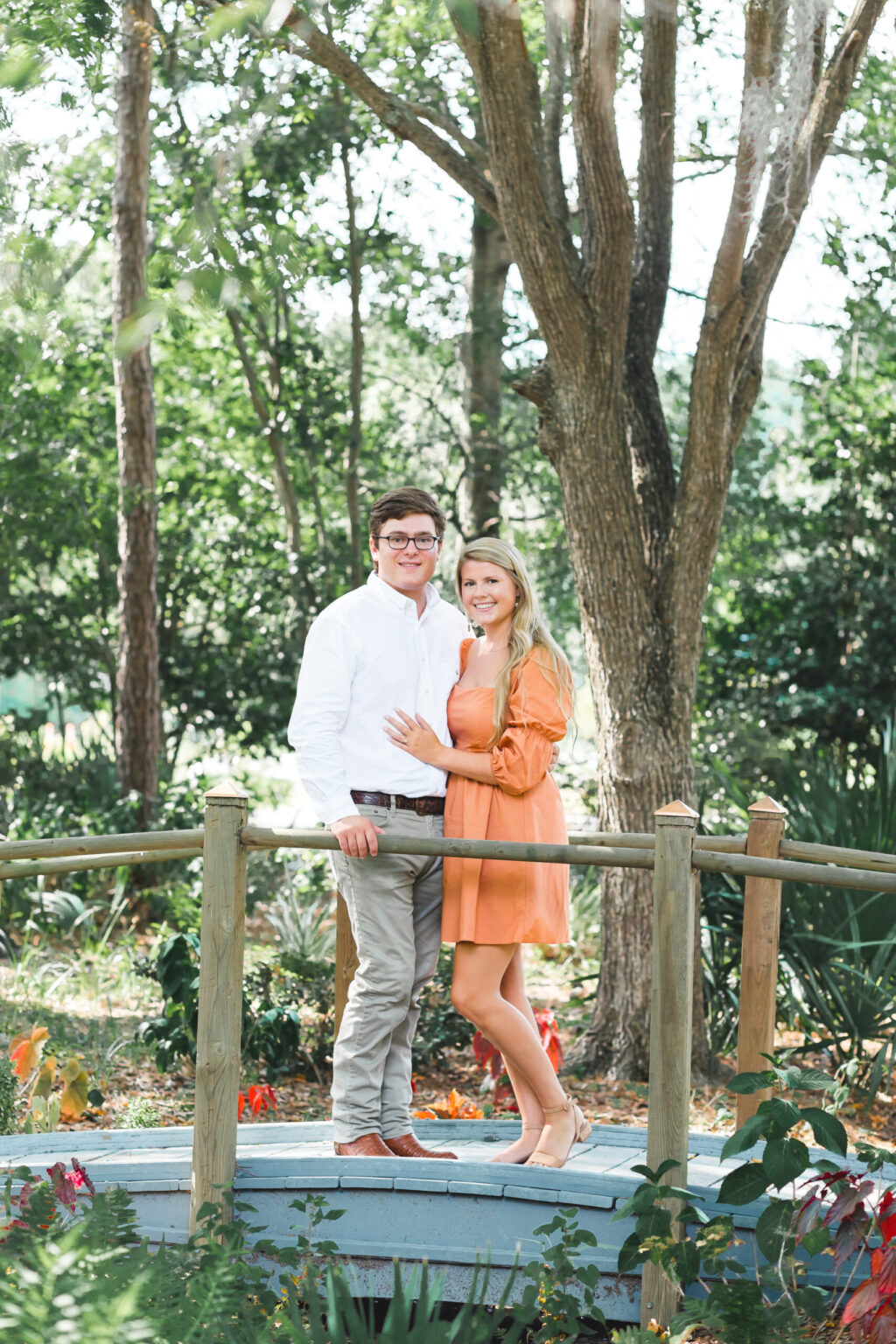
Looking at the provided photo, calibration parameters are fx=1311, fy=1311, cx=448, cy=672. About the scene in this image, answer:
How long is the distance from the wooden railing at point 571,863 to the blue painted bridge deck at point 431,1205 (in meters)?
0.14

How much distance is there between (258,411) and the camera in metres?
11.7

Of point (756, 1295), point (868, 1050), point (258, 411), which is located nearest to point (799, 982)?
point (868, 1050)

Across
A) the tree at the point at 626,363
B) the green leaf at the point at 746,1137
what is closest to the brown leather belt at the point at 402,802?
the green leaf at the point at 746,1137

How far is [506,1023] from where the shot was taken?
3.61 m

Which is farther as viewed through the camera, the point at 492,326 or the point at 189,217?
the point at 492,326

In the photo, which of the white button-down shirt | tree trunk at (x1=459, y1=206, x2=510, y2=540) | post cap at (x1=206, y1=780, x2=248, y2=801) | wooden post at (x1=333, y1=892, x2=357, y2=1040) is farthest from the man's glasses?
tree trunk at (x1=459, y1=206, x2=510, y2=540)

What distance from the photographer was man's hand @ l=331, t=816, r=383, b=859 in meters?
3.39

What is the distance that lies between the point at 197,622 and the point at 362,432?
7.88 ft

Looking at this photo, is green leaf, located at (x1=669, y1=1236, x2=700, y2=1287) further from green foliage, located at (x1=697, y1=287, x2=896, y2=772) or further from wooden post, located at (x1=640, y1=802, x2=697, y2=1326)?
green foliage, located at (x1=697, y1=287, x2=896, y2=772)

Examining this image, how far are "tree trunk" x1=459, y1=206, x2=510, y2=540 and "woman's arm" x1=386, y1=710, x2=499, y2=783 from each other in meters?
6.77

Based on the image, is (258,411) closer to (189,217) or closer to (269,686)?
(269,686)

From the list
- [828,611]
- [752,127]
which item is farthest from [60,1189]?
[828,611]

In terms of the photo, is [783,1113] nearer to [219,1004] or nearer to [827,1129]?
[827,1129]

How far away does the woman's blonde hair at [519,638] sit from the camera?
11.8ft
